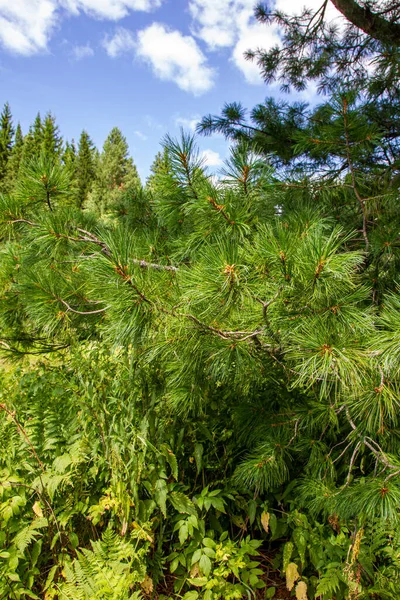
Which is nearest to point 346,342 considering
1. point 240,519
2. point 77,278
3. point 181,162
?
point 181,162

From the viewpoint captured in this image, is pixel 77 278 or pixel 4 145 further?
pixel 4 145

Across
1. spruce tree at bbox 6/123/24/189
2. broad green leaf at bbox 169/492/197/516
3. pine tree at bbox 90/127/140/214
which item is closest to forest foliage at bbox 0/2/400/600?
broad green leaf at bbox 169/492/197/516

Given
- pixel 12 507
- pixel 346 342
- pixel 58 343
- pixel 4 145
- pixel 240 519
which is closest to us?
pixel 346 342

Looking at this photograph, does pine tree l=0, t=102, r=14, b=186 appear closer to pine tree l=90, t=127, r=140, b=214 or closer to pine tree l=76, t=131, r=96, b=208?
pine tree l=76, t=131, r=96, b=208

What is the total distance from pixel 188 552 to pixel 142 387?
72cm

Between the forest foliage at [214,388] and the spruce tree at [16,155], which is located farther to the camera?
the spruce tree at [16,155]

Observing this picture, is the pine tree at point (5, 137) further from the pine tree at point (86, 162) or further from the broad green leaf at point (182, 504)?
the broad green leaf at point (182, 504)

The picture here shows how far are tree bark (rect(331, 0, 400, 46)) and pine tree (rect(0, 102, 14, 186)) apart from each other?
30351 mm

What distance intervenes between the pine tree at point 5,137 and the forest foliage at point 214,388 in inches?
1207

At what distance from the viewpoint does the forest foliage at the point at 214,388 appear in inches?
43.8

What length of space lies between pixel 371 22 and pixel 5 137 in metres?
33.9

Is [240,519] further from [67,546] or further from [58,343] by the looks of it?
[58,343]

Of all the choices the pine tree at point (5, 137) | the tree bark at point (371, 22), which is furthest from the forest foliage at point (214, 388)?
the pine tree at point (5, 137)

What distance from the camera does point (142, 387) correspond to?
1752 millimetres
